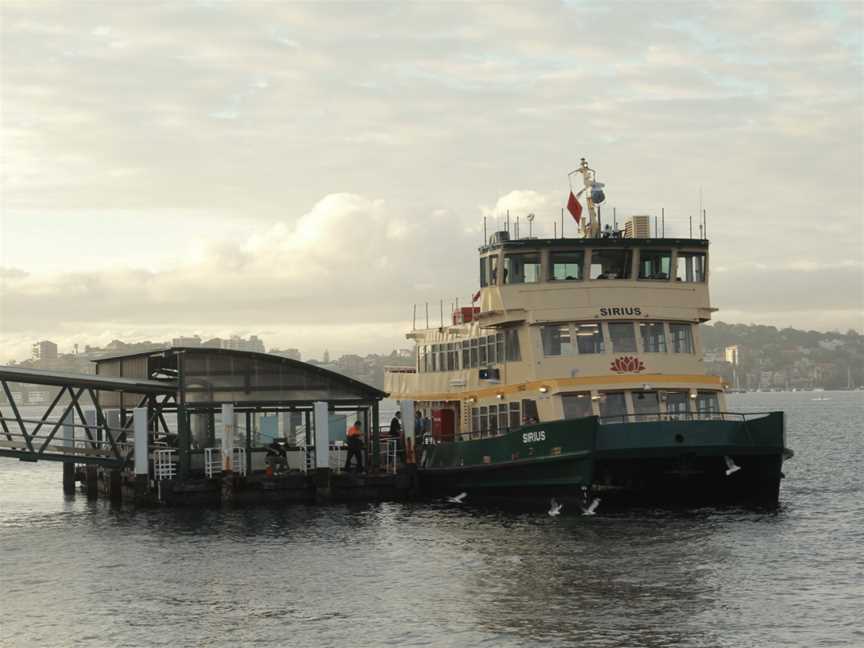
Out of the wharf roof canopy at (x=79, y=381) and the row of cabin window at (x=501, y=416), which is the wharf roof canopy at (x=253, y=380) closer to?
the wharf roof canopy at (x=79, y=381)

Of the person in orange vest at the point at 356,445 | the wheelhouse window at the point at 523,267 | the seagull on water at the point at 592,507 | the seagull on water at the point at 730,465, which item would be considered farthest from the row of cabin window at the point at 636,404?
the person in orange vest at the point at 356,445

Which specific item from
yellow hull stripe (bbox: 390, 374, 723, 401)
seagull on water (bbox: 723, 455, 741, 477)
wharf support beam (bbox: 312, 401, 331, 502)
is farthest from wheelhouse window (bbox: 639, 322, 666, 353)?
wharf support beam (bbox: 312, 401, 331, 502)

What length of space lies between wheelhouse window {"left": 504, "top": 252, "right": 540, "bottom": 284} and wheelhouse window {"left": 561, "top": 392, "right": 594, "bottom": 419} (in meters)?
4.72

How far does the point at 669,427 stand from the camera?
139ft

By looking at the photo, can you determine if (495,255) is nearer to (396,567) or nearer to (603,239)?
(603,239)

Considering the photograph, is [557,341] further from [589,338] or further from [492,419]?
[492,419]

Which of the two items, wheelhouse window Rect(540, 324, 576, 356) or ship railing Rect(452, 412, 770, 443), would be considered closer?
ship railing Rect(452, 412, 770, 443)

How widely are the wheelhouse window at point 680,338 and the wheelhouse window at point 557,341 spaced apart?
361 centimetres

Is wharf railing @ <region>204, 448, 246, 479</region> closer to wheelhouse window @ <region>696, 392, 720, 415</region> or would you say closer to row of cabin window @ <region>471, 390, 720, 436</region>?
row of cabin window @ <region>471, 390, 720, 436</region>

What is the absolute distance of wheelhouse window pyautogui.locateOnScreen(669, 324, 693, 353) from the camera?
47.3m

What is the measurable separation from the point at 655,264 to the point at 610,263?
1656 mm

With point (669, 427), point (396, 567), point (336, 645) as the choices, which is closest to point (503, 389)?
point (669, 427)

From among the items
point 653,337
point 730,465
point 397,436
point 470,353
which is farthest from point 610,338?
point 397,436

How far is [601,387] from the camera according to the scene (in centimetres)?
4512
